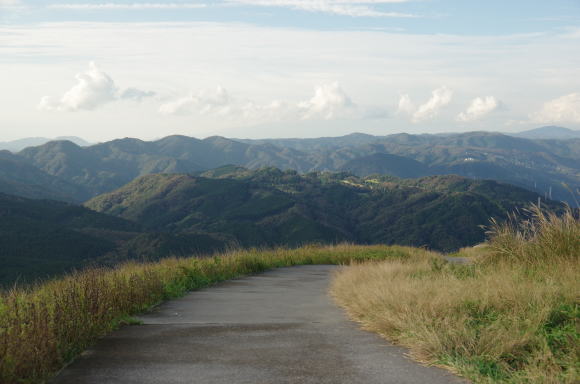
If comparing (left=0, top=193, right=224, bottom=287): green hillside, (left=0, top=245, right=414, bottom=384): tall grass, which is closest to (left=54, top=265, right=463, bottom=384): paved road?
(left=0, top=245, right=414, bottom=384): tall grass

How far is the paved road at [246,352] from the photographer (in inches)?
212

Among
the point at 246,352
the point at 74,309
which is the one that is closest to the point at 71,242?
the point at 74,309

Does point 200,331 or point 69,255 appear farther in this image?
point 69,255

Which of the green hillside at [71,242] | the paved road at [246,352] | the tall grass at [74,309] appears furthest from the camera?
the green hillside at [71,242]

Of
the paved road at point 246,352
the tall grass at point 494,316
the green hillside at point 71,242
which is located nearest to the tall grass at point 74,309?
the paved road at point 246,352

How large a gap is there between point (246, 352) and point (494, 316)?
10.0ft

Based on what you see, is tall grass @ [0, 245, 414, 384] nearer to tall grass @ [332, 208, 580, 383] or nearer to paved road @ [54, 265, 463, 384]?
paved road @ [54, 265, 463, 384]

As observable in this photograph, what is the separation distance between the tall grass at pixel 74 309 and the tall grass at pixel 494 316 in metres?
3.47

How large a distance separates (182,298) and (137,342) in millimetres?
4421

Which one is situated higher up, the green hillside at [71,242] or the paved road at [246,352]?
the paved road at [246,352]

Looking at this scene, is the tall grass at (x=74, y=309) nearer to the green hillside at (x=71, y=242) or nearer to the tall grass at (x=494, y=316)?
the tall grass at (x=494, y=316)

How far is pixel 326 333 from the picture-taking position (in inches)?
294

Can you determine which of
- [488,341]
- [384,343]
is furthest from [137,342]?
[488,341]

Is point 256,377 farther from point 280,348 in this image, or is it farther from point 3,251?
Answer: point 3,251
